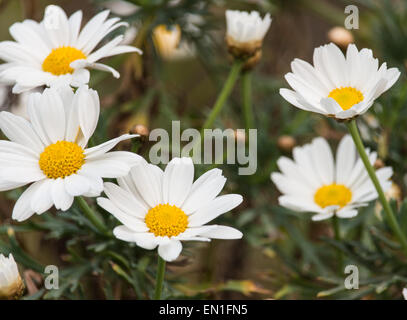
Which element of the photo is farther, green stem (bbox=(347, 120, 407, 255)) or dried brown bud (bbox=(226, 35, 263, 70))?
dried brown bud (bbox=(226, 35, 263, 70))

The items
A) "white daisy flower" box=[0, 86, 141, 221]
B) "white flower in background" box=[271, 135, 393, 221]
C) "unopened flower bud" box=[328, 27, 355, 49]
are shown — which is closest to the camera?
"white daisy flower" box=[0, 86, 141, 221]

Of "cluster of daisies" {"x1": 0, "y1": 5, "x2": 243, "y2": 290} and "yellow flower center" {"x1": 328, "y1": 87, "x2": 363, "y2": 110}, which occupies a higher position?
"yellow flower center" {"x1": 328, "y1": 87, "x2": 363, "y2": 110}

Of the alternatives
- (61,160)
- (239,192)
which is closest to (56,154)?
(61,160)

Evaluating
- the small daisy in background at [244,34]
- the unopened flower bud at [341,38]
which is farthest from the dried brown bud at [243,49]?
the unopened flower bud at [341,38]

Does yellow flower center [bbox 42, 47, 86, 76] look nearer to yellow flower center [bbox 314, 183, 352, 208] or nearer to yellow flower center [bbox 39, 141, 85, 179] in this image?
yellow flower center [bbox 39, 141, 85, 179]

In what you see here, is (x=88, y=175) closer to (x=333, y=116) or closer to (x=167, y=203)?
→ (x=167, y=203)

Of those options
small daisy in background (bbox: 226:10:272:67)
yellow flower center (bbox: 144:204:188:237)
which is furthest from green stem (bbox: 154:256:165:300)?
small daisy in background (bbox: 226:10:272:67)

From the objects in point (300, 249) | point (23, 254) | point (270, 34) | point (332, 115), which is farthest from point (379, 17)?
point (23, 254)

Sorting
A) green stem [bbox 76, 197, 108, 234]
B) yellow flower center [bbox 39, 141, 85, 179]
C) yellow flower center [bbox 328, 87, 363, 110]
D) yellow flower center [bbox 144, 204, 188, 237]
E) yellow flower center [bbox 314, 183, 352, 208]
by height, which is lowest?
yellow flower center [bbox 144, 204, 188, 237]
